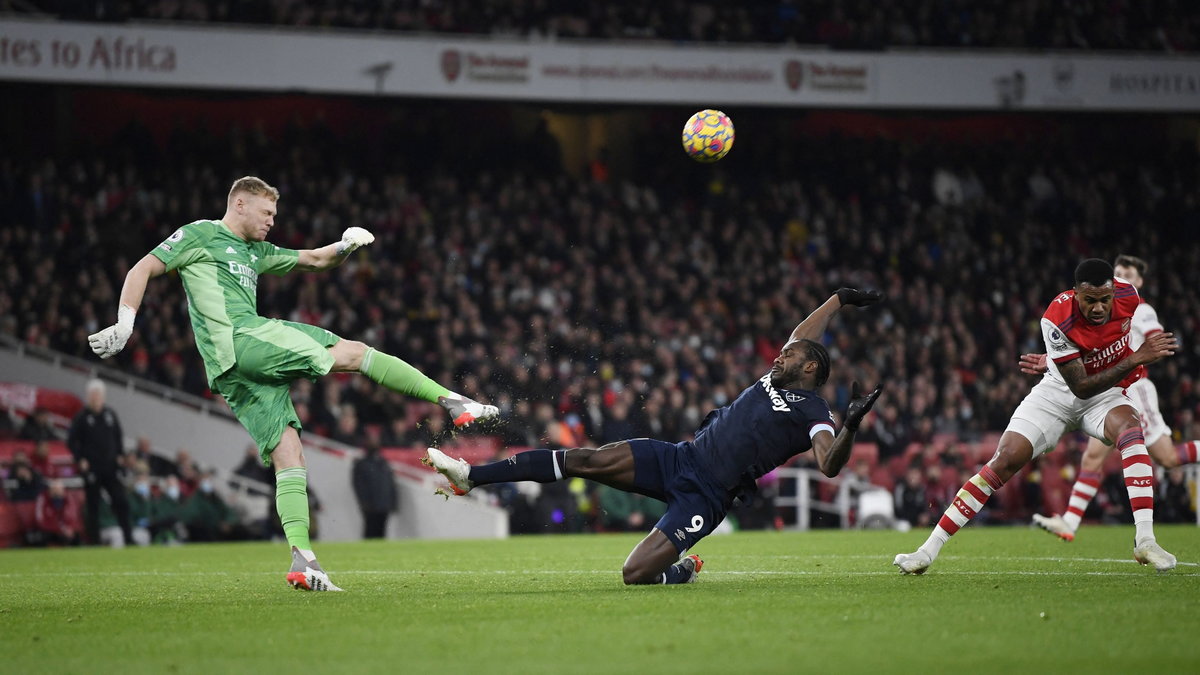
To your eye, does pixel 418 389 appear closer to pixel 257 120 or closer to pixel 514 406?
pixel 514 406

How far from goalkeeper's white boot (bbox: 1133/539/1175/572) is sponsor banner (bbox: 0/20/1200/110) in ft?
59.7

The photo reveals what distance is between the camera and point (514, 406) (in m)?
19.6

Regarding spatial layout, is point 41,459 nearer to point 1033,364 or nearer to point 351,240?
point 351,240

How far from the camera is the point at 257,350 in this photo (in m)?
7.86

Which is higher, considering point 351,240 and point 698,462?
→ point 351,240

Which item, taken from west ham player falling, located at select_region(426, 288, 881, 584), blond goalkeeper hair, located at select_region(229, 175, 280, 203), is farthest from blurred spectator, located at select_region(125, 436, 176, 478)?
west ham player falling, located at select_region(426, 288, 881, 584)

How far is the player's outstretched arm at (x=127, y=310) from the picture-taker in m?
7.38

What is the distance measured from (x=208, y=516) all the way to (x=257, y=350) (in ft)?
36.1

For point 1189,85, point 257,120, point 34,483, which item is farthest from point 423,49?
point 1189,85

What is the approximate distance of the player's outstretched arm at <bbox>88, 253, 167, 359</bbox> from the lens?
7.38m

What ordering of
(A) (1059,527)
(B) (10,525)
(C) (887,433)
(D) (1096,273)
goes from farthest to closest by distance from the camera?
1. (C) (887,433)
2. (B) (10,525)
3. (A) (1059,527)
4. (D) (1096,273)

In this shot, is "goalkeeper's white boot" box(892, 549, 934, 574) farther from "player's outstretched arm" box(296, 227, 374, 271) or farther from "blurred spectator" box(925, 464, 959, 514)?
"blurred spectator" box(925, 464, 959, 514)

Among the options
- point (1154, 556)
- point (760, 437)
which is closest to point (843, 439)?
point (760, 437)

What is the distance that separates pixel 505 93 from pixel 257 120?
5949 millimetres
